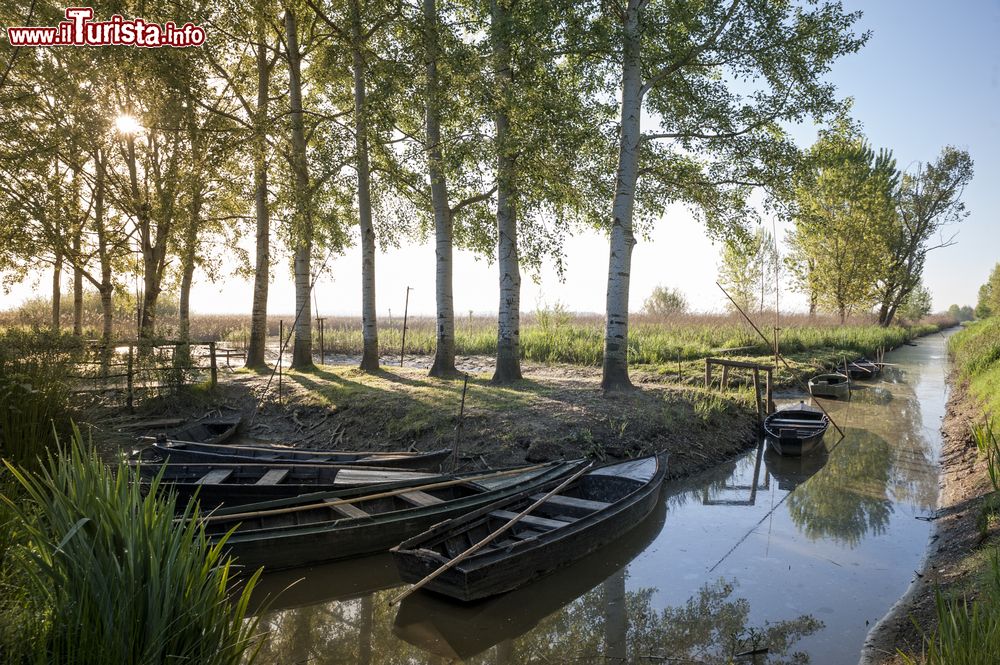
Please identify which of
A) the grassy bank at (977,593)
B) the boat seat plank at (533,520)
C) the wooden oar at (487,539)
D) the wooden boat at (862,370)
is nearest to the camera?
the grassy bank at (977,593)

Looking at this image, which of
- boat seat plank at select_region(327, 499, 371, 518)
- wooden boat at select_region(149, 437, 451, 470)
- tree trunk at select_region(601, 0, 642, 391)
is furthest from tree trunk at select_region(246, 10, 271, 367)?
boat seat plank at select_region(327, 499, 371, 518)

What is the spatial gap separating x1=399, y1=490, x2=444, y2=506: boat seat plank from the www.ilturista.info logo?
13.5 m

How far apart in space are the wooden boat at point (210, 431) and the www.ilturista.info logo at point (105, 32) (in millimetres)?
9472

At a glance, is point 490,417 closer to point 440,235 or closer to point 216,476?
point 216,476

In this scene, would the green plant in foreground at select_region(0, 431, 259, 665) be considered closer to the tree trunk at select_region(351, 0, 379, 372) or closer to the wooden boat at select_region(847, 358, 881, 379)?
the tree trunk at select_region(351, 0, 379, 372)

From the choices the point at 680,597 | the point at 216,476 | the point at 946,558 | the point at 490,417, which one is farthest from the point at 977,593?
the point at 216,476

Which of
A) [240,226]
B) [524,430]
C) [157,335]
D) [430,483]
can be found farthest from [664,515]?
[240,226]

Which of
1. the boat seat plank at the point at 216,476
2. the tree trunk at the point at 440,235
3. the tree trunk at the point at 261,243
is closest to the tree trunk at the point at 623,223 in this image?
the tree trunk at the point at 440,235

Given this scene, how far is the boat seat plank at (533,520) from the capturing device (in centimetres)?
741

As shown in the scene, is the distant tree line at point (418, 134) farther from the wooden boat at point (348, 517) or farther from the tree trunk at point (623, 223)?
the wooden boat at point (348, 517)

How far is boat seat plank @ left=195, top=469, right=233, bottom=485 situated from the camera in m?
8.59

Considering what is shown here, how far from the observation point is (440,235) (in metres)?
15.6

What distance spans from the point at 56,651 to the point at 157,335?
13.7m

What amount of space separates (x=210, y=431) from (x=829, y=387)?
18879 millimetres
